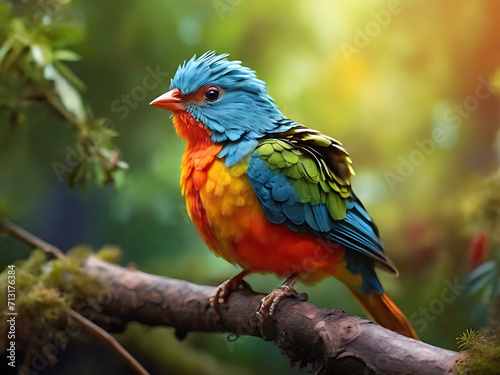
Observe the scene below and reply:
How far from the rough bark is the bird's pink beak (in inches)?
28.6

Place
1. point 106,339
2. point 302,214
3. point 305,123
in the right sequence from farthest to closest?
point 305,123, point 106,339, point 302,214

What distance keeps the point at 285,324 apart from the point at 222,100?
0.80m

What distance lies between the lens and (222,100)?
5.58ft

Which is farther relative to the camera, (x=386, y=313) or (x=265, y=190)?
(x=386, y=313)

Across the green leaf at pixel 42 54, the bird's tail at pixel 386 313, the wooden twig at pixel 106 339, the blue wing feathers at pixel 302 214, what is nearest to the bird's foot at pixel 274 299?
the blue wing feathers at pixel 302 214

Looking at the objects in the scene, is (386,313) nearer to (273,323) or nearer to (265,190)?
(273,323)

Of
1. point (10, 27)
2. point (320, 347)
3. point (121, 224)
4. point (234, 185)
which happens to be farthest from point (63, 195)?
point (320, 347)

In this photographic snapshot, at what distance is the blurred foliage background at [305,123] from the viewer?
7.90 feet

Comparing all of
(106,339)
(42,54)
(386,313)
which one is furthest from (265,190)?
A: (42,54)

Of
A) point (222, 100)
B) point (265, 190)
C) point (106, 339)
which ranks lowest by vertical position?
point (106, 339)

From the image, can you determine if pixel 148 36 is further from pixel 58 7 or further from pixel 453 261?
pixel 453 261

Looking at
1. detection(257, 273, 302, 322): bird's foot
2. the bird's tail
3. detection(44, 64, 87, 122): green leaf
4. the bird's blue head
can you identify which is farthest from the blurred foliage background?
detection(257, 273, 302, 322): bird's foot

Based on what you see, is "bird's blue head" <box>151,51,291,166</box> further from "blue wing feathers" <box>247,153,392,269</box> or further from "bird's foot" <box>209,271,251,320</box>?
"bird's foot" <box>209,271,251,320</box>

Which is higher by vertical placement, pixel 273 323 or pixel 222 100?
pixel 222 100
